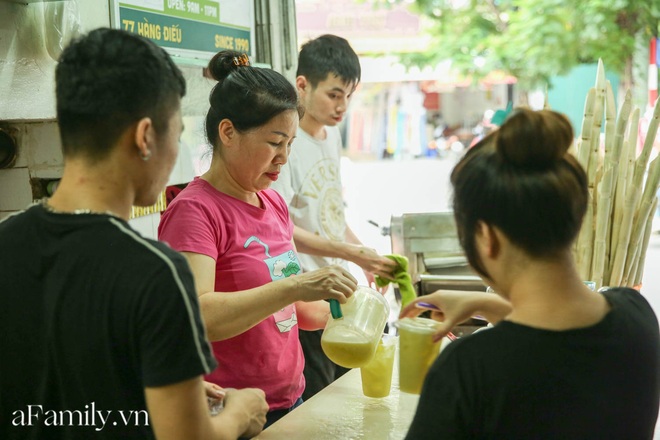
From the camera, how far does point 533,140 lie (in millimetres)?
1063

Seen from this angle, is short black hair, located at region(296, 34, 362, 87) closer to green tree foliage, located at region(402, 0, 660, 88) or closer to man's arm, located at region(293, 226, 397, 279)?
man's arm, located at region(293, 226, 397, 279)

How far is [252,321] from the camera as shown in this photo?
164 cm

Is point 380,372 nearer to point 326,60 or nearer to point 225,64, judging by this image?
point 225,64

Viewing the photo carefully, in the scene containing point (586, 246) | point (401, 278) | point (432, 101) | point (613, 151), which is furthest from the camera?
point (432, 101)

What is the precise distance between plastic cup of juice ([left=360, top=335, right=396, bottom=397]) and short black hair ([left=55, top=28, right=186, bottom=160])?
0.95 m

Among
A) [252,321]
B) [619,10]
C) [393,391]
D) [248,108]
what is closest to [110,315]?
[252,321]

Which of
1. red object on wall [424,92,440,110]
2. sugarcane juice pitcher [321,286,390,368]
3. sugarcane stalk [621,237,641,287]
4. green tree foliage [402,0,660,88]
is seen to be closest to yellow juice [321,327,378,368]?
sugarcane juice pitcher [321,286,390,368]

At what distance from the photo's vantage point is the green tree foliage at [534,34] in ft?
23.5

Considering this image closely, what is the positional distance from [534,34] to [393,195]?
4556mm

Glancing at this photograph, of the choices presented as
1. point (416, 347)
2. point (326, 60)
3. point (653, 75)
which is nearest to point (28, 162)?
point (326, 60)

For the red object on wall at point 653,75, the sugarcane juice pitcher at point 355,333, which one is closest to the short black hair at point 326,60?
the sugarcane juice pitcher at point 355,333

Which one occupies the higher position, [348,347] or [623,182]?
[623,182]

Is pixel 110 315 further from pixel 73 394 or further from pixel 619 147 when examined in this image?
pixel 619 147

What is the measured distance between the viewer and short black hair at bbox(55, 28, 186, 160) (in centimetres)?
107
